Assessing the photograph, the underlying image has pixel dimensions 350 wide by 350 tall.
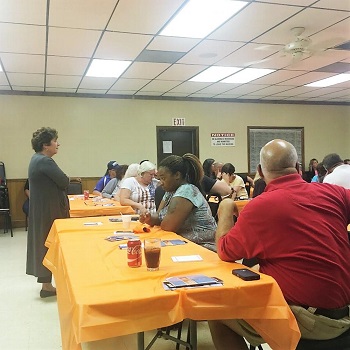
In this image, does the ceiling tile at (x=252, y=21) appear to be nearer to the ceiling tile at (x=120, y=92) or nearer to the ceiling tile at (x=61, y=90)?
the ceiling tile at (x=120, y=92)

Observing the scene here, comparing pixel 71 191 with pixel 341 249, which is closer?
pixel 341 249

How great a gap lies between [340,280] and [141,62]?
4.78 meters

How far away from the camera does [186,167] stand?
275 centimetres

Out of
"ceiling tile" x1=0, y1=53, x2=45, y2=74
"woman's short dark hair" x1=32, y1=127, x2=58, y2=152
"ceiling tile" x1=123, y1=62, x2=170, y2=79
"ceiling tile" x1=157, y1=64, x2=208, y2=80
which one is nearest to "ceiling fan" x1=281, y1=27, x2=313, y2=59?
"ceiling tile" x1=157, y1=64, x2=208, y2=80

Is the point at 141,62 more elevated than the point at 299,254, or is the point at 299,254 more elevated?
the point at 141,62

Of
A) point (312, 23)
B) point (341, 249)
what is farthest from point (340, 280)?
point (312, 23)

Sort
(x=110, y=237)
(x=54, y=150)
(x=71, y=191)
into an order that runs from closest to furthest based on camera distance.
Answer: (x=110, y=237) < (x=54, y=150) < (x=71, y=191)

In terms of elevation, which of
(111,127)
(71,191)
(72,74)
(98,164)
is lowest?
(71,191)

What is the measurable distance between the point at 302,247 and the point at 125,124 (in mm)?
7152

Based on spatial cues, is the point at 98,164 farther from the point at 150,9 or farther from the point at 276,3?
the point at 276,3

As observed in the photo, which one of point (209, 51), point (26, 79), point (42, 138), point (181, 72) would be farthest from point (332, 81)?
point (42, 138)

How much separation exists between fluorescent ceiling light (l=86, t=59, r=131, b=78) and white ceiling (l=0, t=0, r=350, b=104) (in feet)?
0.44

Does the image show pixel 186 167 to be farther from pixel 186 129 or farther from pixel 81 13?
pixel 186 129

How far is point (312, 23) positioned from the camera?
4246 mm
